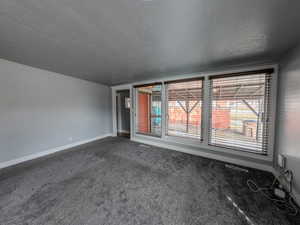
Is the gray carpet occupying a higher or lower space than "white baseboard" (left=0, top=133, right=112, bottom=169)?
lower

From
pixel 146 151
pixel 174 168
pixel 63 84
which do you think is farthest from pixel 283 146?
pixel 63 84

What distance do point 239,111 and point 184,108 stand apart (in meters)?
1.21

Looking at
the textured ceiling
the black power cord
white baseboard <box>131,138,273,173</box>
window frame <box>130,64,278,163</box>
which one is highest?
the textured ceiling

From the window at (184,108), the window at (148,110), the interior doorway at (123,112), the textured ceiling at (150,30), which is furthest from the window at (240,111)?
the interior doorway at (123,112)

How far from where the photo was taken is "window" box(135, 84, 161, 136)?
4.07m

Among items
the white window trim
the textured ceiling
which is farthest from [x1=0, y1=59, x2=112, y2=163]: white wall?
the white window trim

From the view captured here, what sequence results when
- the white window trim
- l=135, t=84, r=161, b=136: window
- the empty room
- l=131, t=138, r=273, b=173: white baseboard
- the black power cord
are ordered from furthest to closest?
l=135, t=84, r=161, b=136: window
l=131, t=138, r=273, b=173: white baseboard
the white window trim
the black power cord
the empty room

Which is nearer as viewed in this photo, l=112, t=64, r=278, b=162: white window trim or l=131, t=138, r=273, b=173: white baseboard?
l=112, t=64, r=278, b=162: white window trim

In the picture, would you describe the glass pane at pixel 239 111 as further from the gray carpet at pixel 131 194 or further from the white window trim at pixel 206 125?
the gray carpet at pixel 131 194

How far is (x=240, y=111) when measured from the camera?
2.33 meters

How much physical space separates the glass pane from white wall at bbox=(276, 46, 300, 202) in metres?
0.28

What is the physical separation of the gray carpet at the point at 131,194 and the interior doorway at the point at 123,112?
7.85 ft

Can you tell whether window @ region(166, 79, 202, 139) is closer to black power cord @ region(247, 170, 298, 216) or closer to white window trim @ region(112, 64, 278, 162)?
white window trim @ region(112, 64, 278, 162)

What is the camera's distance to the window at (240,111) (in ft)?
7.13
